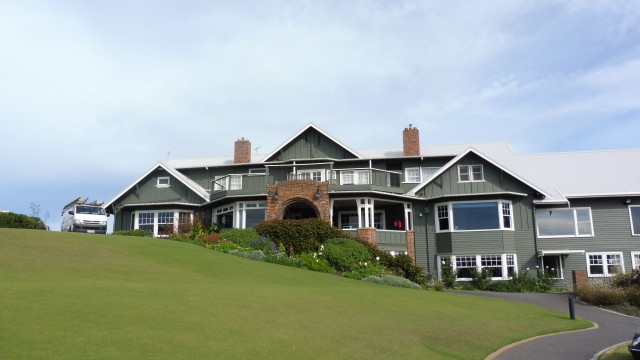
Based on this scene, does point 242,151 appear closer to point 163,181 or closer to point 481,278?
point 163,181

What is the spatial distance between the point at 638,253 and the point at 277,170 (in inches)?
890

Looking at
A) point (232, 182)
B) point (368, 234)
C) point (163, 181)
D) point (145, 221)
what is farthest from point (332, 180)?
point (145, 221)

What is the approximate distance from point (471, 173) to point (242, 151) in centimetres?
1614

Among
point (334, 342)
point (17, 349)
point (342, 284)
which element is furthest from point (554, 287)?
point (17, 349)

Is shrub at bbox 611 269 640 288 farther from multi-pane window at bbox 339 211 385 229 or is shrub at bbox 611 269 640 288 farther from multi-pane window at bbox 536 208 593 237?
multi-pane window at bbox 339 211 385 229

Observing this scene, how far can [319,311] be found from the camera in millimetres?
14039

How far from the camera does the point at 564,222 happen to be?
32.3m

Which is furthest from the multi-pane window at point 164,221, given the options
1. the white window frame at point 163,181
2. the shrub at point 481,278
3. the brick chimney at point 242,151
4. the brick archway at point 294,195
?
the shrub at point 481,278

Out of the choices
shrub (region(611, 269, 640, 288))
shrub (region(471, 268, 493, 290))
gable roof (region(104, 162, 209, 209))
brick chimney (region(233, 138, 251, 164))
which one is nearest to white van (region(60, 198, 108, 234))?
gable roof (region(104, 162, 209, 209))

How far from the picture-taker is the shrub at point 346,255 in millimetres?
26000

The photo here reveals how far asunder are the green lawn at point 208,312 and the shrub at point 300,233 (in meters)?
5.59

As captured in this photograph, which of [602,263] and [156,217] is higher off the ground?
[156,217]

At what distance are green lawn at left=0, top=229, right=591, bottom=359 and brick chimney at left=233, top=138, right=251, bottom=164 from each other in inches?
677

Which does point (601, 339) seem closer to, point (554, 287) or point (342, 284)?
point (342, 284)
